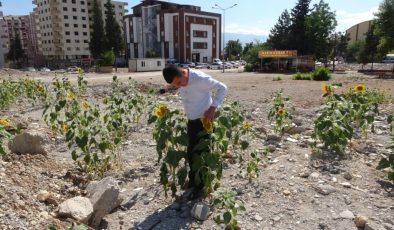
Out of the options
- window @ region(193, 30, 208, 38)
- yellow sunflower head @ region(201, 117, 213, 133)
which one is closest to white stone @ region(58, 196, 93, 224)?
yellow sunflower head @ region(201, 117, 213, 133)

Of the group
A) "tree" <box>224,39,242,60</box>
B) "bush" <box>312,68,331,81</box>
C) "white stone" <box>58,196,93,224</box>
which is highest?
"tree" <box>224,39,242,60</box>

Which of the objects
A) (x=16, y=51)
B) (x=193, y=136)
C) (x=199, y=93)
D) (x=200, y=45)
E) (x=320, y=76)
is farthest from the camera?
(x=16, y=51)

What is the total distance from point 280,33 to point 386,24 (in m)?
20.4

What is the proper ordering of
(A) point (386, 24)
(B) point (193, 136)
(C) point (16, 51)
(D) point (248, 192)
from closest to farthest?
(B) point (193, 136), (D) point (248, 192), (A) point (386, 24), (C) point (16, 51)

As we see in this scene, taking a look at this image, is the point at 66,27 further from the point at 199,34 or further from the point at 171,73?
the point at 171,73

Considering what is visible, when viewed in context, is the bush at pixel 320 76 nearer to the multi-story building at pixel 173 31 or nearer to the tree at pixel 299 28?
the tree at pixel 299 28

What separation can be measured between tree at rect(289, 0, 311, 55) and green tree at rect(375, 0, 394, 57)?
1511 centimetres

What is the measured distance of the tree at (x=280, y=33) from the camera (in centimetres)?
4891

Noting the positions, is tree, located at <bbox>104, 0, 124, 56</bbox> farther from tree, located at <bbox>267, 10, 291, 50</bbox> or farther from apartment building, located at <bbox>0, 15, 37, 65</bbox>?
apartment building, located at <bbox>0, 15, 37, 65</bbox>

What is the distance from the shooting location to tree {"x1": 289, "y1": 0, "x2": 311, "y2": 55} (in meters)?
46.6

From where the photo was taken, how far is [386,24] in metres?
30.1

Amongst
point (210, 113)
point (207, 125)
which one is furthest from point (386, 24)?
point (207, 125)

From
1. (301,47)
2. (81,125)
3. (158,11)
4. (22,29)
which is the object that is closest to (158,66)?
(301,47)

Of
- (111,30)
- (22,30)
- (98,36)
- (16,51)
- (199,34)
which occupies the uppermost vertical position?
(22,30)
